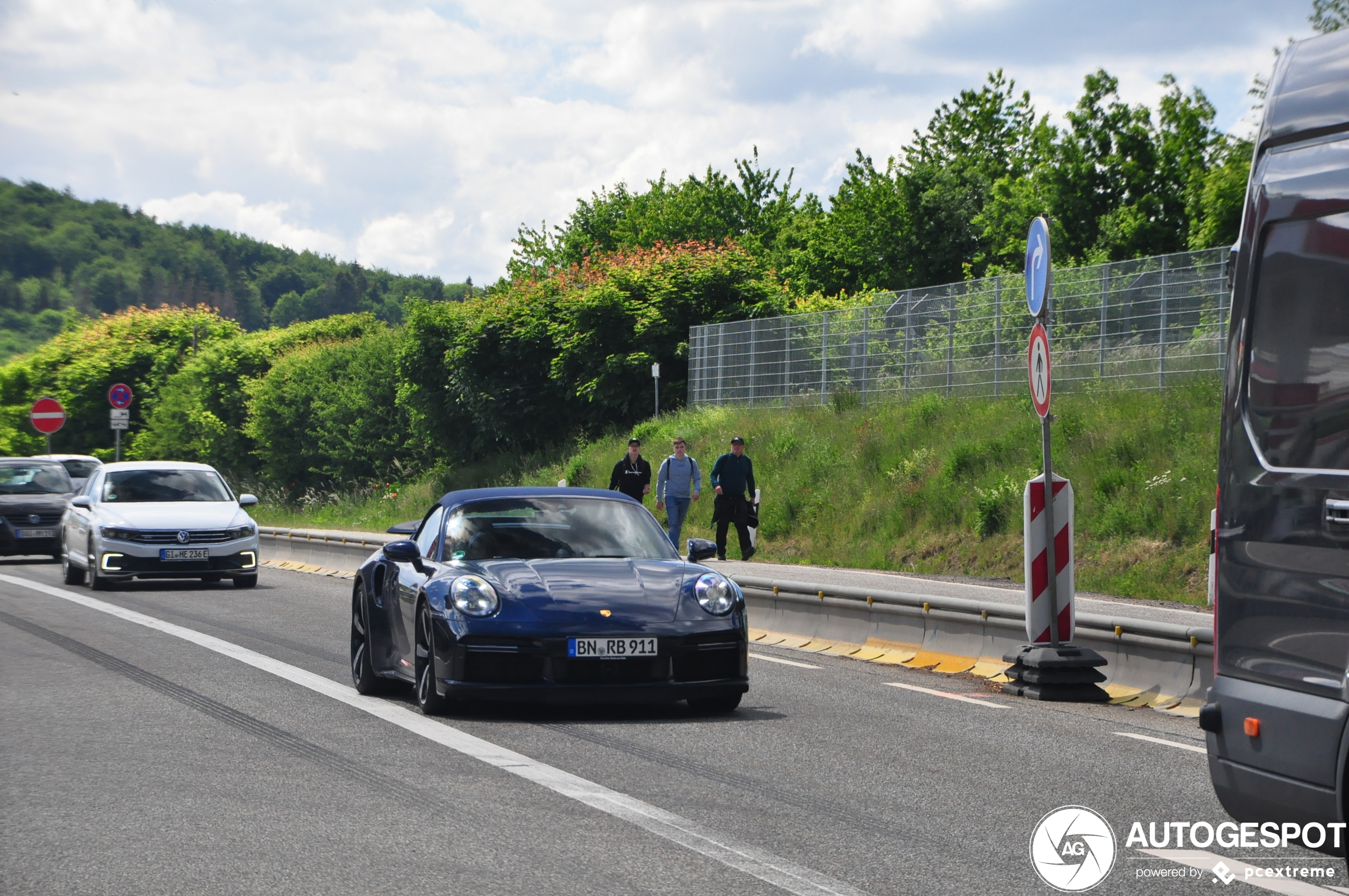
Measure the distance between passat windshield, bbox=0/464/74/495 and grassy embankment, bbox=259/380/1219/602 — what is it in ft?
35.2

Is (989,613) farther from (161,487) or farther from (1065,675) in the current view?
(161,487)

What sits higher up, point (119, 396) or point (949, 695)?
point (119, 396)

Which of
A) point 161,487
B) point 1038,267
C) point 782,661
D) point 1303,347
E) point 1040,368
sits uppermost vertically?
point 1038,267

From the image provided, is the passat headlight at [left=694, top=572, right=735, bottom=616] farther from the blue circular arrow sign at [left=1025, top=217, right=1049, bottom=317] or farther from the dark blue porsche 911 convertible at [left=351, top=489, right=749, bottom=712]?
the blue circular arrow sign at [left=1025, top=217, right=1049, bottom=317]

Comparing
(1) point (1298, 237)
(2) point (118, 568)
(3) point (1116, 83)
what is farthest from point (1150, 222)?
(1) point (1298, 237)

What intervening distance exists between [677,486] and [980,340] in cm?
721

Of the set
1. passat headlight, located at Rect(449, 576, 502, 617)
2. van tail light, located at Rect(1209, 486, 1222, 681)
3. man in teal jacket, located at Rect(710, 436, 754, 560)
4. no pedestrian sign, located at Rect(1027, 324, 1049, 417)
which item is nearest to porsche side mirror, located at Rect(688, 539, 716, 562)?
passat headlight, located at Rect(449, 576, 502, 617)

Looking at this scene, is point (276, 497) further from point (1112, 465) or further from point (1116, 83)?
point (1112, 465)

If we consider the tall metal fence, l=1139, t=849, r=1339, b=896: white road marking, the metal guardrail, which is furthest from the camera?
the tall metal fence

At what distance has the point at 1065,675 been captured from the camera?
1059 centimetres

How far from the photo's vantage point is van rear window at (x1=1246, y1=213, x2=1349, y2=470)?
4922 mm

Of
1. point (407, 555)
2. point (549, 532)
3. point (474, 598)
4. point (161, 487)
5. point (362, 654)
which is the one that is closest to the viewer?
point (474, 598)

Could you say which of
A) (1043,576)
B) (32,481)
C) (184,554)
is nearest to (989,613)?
(1043,576)

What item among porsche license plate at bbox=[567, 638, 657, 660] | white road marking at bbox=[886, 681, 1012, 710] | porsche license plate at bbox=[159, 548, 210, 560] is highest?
porsche license plate at bbox=[567, 638, 657, 660]
